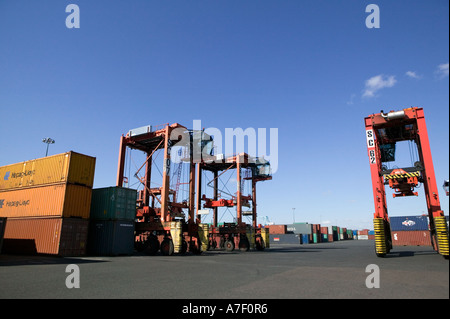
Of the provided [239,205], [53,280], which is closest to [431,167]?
[53,280]

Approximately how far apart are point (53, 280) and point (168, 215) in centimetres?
1821

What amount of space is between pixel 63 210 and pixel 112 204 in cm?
401

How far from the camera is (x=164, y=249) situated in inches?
1000

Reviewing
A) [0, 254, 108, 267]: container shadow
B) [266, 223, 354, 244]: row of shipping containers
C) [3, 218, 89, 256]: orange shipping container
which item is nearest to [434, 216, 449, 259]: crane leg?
[0, 254, 108, 267]: container shadow

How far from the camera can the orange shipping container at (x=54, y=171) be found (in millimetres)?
21953

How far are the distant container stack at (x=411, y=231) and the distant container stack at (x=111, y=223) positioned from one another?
134ft

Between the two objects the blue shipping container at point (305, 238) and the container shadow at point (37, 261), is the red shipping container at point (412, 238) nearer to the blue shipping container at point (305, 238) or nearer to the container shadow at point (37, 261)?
the blue shipping container at point (305, 238)

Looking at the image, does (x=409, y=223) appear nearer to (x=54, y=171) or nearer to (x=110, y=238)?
(x=110, y=238)

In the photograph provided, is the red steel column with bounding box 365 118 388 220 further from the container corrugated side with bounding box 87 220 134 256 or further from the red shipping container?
the red shipping container

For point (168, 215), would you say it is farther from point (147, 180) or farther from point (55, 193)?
point (55, 193)

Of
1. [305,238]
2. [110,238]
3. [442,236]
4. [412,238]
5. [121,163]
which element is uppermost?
[121,163]

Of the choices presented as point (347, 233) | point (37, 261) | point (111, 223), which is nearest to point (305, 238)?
point (347, 233)

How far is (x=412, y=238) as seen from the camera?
141ft

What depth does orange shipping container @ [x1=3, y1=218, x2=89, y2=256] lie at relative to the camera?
20.5 metres
